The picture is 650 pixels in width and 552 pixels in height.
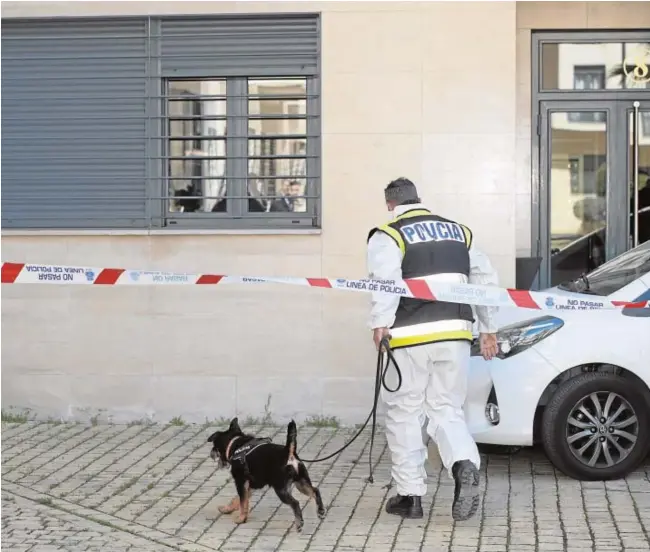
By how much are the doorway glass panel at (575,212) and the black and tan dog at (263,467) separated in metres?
5.02

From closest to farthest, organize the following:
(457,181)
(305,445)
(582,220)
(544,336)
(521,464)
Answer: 1. (544,336)
2. (521,464)
3. (305,445)
4. (457,181)
5. (582,220)

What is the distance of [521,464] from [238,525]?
7.68 ft

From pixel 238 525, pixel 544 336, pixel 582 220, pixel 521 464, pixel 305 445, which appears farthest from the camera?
pixel 582 220

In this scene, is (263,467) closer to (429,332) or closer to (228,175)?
(429,332)

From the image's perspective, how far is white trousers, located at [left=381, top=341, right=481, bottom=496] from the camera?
20.7 feet

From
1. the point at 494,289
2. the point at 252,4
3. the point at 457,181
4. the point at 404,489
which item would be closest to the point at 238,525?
the point at 404,489

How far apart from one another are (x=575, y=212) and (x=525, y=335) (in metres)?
3.53

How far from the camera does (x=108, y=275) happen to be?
24.5ft

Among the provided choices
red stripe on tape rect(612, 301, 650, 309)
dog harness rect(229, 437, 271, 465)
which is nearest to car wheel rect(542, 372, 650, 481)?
red stripe on tape rect(612, 301, 650, 309)

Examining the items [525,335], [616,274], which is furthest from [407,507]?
[616,274]

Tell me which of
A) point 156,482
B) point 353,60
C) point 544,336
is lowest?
point 156,482

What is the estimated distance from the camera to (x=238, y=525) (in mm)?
6363

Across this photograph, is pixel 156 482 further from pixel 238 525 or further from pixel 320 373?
pixel 320 373

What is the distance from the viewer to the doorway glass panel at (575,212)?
10.6 meters
